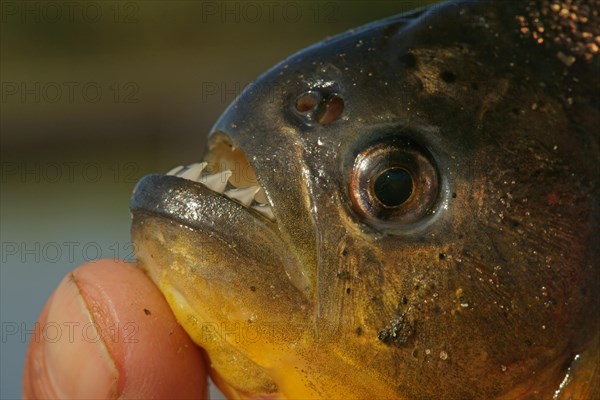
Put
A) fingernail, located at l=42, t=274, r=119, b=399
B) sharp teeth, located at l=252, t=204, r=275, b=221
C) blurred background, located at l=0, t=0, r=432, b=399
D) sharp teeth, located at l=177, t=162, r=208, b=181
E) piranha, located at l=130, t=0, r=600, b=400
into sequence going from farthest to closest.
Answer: blurred background, located at l=0, t=0, r=432, b=399
fingernail, located at l=42, t=274, r=119, b=399
sharp teeth, located at l=177, t=162, r=208, b=181
sharp teeth, located at l=252, t=204, r=275, b=221
piranha, located at l=130, t=0, r=600, b=400

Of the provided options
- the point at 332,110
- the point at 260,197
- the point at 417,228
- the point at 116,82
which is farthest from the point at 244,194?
the point at 116,82

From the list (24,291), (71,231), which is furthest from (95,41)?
(24,291)

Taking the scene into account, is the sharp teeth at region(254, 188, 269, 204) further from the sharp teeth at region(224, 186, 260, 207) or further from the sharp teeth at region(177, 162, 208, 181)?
the sharp teeth at region(177, 162, 208, 181)

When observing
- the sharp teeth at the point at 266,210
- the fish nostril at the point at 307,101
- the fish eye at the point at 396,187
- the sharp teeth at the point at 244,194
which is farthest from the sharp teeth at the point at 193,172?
the fish eye at the point at 396,187

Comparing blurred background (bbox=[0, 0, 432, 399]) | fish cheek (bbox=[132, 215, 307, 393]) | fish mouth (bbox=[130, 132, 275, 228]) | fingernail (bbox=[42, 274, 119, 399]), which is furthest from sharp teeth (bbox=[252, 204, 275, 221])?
blurred background (bbox=[0, 0, 432, 399])

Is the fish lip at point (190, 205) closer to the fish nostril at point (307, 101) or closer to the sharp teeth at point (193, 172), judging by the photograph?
the sharp teeth at point (193, 172)

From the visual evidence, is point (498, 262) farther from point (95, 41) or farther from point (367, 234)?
point (95, 41)

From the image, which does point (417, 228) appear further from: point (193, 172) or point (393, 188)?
A: point (193, 172)
